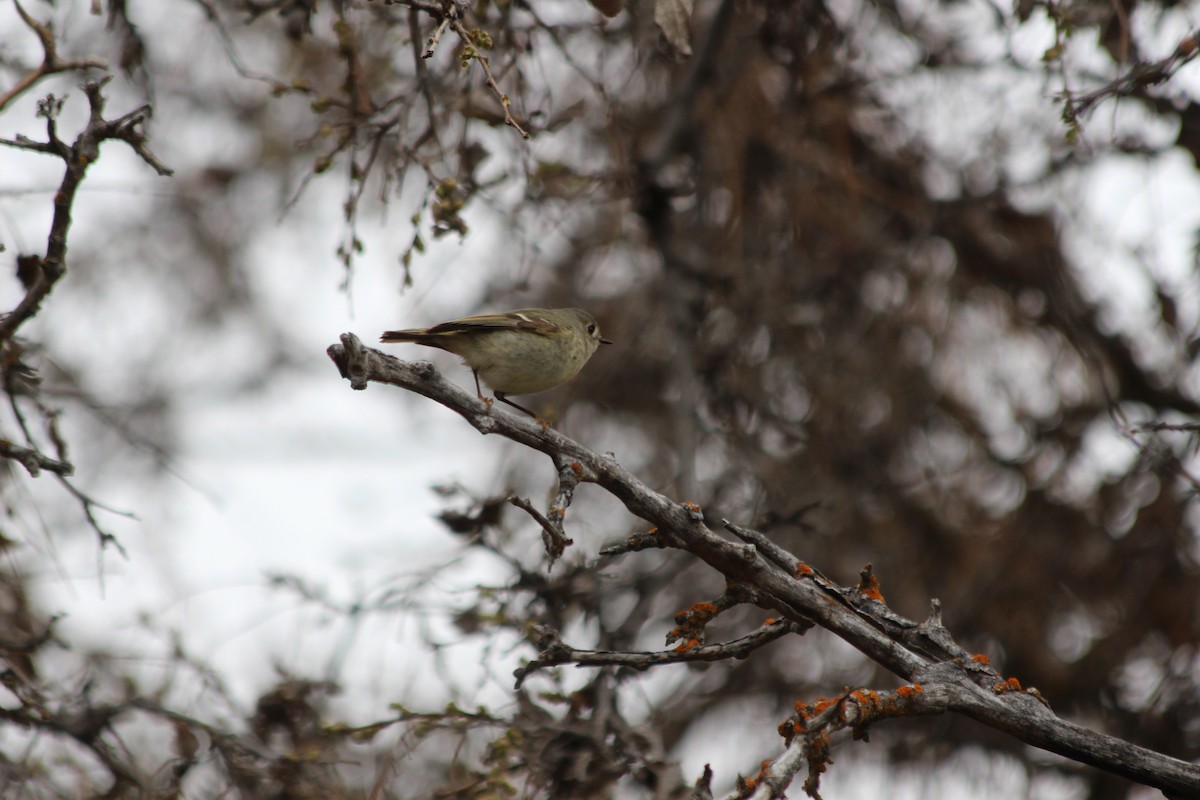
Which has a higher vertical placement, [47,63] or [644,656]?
[47,63]

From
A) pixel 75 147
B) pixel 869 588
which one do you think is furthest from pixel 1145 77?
pixel 75 147

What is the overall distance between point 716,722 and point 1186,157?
4.19 metres

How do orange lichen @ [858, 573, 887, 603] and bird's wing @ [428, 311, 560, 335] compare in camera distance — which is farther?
bird's wing @ [428, 311, 560, 335]

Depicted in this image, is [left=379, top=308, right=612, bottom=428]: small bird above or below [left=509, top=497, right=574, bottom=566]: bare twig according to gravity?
above

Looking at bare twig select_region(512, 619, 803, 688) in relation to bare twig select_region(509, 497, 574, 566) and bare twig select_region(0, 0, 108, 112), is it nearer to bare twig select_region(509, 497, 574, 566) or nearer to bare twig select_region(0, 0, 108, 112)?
bare twig select_region(509, 497, 574, 566)

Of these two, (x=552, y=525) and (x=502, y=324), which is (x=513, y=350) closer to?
(x=502, y=324)

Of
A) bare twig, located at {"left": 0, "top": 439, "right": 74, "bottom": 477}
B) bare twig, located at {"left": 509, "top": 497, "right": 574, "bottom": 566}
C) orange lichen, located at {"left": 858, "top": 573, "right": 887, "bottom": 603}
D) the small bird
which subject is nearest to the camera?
bare twig, located at {"left": 509, "top": 497, "right": 574, "bottom": 566}

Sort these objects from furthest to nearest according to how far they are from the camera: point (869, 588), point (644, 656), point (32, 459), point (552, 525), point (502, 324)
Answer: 1. point (502, 324)
2. point (32, 459)
3. point (869, 588)
4. point (644, 656)
5. point (552, 525)

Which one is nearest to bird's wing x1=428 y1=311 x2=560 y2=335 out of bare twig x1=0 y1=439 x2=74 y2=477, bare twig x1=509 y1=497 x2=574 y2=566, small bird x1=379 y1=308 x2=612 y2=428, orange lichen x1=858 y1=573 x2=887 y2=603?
small bird x1=379 y1=308 x2=612 y2=428

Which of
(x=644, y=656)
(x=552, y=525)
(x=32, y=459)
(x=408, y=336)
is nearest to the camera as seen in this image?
(x=552, y=525)

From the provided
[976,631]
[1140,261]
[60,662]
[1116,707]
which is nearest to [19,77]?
[60,662]

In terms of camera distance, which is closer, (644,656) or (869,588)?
(644,656)

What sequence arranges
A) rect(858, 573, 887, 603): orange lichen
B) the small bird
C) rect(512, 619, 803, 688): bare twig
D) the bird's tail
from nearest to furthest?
rect(512, 619, 803, 688): bare twig < rect(858, 573, 887, 603): orange lichen < the bird's tail < the small bird

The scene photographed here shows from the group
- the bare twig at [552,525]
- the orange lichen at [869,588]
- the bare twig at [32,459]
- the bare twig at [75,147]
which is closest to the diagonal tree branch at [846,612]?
the orange lichen at [869,588]
